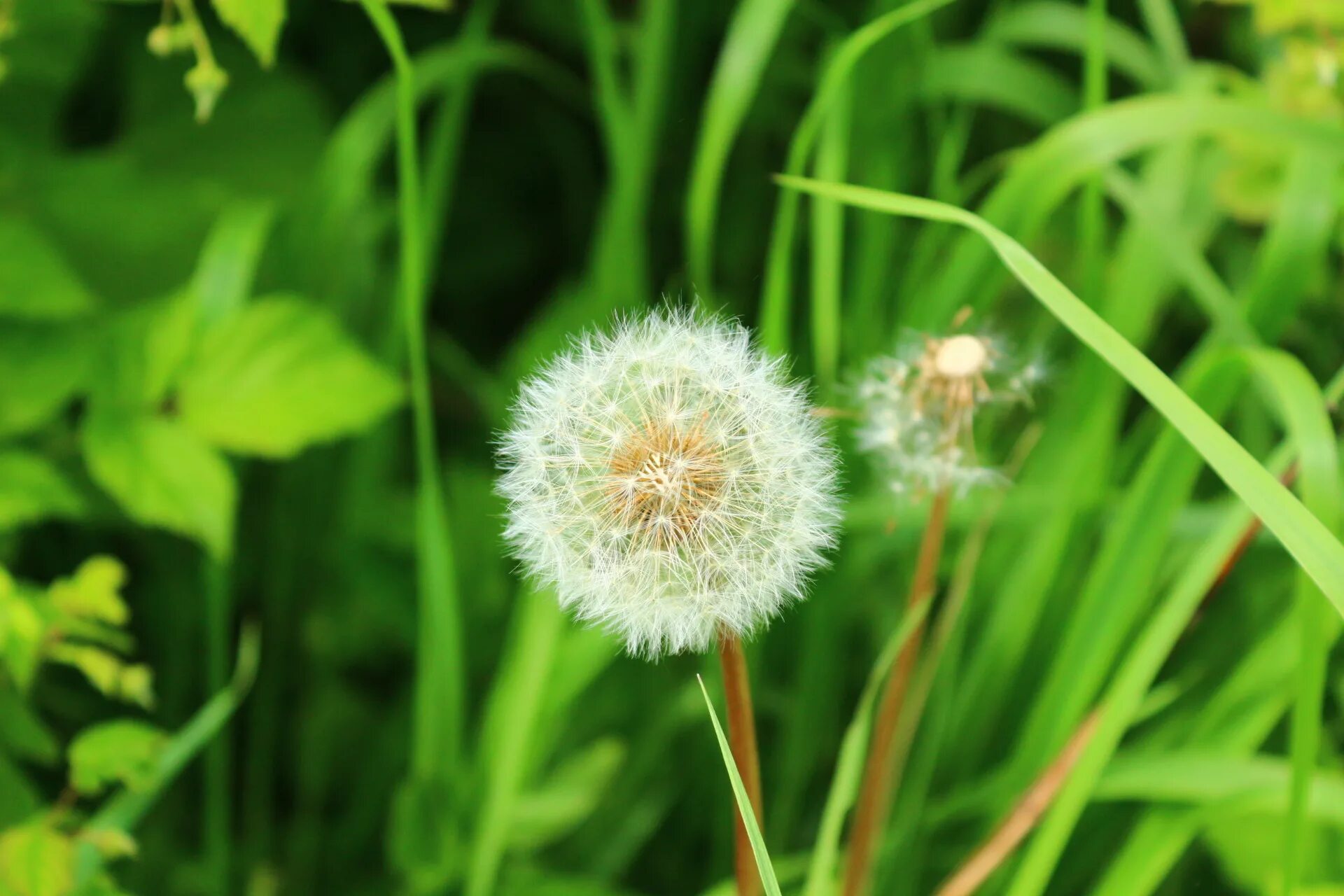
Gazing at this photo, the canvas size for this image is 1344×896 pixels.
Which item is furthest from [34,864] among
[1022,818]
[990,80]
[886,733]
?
[990,80]

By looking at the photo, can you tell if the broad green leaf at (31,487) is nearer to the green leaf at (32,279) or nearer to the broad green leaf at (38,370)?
the broad green leaf at (38,370)

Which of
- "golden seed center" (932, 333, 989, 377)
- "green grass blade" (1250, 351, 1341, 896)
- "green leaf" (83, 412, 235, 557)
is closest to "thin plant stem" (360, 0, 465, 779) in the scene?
"green leaf" (83, 412, 235, 557)

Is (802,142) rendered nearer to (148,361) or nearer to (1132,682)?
(1132,682)

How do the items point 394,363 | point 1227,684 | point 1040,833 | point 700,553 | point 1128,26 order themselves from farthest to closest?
point 1128,26
point 394,363
point 1227,684
point 1040,833
point 700,553

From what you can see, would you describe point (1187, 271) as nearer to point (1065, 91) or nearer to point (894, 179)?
point (894, 179)

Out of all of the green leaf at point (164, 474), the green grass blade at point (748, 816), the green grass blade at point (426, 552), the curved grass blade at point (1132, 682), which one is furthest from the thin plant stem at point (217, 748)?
the curved grass blade at point (1132, 682)

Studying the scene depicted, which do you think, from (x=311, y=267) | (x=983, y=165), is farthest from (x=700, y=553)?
(x=983, y=165)
